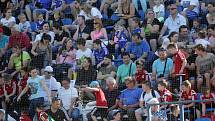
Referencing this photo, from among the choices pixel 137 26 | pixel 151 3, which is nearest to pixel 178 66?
pixel 137 26

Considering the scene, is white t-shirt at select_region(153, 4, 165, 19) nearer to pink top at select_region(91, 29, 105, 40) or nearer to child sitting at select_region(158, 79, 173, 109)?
pink top at select_region(91, 29, 105, 40)

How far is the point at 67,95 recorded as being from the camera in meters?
14.2

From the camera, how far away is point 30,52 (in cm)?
1606

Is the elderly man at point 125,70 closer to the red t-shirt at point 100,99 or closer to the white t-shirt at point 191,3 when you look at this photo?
the red t-shirt at point 100,99

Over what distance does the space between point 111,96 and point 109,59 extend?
49.1 inches

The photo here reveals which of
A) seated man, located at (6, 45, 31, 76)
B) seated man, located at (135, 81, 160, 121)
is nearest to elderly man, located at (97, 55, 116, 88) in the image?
seated man, located at (135, 81, 160, 121)

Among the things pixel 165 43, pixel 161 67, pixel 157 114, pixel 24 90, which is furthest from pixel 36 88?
pixel 157 114

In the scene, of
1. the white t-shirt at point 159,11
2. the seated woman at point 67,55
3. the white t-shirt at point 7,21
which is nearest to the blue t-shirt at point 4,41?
the white t-shirt at point 7,21

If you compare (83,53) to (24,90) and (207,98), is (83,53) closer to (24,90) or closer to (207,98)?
(24,90)

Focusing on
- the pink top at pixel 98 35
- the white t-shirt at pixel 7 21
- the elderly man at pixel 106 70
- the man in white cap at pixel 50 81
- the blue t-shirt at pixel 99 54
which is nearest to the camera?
the elderly man at pixel 106 70

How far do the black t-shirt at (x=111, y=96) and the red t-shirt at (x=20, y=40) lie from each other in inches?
126

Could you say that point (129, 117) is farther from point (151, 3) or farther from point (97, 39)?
point (151, 3)

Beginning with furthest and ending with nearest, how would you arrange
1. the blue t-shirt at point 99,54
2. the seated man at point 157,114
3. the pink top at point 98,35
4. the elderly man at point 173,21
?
the pink top at point 98,35, the elderly man at point 173,21, the blue t-shirt at point 99,54, the seated man at point 157,114

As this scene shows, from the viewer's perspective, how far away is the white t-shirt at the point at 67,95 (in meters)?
14.1
